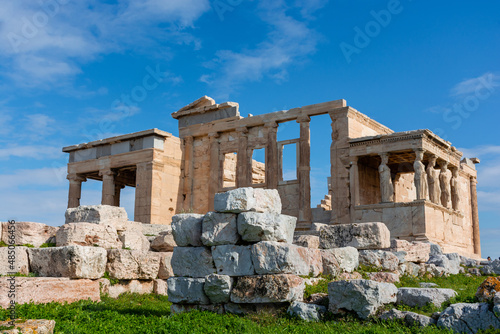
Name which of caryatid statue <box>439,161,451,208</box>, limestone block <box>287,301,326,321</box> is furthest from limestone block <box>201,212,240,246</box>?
caryatid statue <box>439,161,451,208</box>

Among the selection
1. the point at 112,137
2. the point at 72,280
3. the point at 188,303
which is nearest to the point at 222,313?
the point at 188,303

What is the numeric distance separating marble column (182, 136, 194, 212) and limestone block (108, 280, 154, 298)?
45.9ft

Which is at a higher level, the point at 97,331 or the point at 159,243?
the point at 159,243

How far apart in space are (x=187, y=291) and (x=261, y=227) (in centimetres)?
156

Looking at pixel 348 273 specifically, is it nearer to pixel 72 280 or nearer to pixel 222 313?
pixel 222 313

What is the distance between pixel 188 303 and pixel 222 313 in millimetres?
629

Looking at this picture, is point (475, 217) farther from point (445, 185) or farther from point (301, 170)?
point (301, 170)

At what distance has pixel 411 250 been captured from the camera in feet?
39.5

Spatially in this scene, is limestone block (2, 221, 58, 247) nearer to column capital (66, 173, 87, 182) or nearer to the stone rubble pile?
the stone rubble pile

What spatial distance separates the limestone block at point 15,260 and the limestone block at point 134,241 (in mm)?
2036

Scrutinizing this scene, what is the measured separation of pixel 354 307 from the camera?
6.95 meters

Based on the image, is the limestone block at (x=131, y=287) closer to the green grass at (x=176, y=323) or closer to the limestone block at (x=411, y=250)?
the green grass at (x=176, y=323)

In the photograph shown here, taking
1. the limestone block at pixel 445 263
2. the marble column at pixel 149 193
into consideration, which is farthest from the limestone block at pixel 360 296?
the marble column at pixel 149 193

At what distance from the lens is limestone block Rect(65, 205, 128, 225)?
37.7ft
